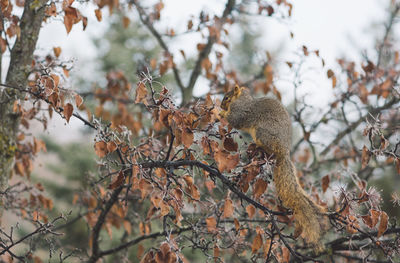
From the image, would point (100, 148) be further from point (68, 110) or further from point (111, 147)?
point (68, 110)

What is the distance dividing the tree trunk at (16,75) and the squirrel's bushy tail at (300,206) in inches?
66.5

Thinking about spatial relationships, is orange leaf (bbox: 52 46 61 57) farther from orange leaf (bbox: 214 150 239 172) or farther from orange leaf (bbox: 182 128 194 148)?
orange leaf (bbox: 214 150 239 172)

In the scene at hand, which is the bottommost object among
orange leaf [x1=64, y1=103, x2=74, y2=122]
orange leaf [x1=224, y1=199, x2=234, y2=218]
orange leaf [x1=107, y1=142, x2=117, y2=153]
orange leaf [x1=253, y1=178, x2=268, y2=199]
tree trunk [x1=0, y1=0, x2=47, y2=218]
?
orange leaf [x1=224, y1=199, x2=234, y2=218]

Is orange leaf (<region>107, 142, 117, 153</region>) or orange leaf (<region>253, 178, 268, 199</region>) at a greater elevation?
orange leaf (<region>107, 142, 117, 153</region>)

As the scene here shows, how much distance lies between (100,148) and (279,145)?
1038 millimetres

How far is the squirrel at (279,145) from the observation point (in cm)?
210

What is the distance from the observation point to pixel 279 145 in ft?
7.89

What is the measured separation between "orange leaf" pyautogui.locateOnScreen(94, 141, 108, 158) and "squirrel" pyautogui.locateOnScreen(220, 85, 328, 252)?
0.90 m

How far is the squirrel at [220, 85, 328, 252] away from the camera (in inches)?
82.5

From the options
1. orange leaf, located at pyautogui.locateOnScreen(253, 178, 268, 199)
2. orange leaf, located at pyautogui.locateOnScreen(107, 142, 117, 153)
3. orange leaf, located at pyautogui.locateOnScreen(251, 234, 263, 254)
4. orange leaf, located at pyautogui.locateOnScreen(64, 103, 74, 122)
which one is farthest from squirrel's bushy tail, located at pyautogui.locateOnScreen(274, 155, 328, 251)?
orange leaf, located at pyautogui.locateOnScreen(64, 103, 74, 122)

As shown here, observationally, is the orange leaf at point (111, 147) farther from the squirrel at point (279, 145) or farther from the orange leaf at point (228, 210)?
the squirrel at point (279, 145)

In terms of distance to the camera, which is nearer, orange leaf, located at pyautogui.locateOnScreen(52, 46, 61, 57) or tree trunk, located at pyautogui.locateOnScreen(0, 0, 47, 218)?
tree trunk, located at pyautogui.locateOnScreen(0, 0, 47, 218)

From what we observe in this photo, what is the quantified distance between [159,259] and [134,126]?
8.82 feet

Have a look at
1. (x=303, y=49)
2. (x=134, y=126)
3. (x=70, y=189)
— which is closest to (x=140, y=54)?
(x=70, y=189)
